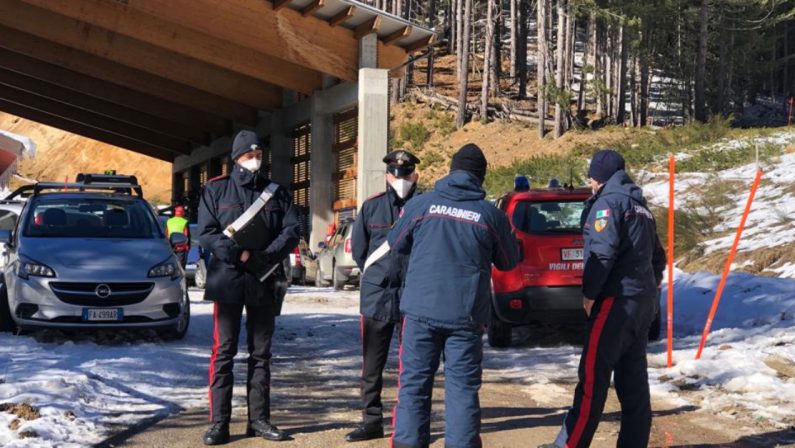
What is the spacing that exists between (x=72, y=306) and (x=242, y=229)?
4354 mm

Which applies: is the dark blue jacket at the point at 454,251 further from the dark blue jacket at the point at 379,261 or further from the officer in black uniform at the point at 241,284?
the officer in black uniform at the point at 241,284

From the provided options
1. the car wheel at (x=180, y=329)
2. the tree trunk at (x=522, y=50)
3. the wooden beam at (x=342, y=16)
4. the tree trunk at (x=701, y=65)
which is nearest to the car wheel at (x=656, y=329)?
the car wheel at (x=180, y=329)

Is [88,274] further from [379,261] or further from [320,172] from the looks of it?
[320,172]

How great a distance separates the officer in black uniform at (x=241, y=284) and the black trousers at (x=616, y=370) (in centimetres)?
205

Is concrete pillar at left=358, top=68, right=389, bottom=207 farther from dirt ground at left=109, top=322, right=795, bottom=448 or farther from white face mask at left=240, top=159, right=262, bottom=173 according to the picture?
white face mask at left=240, top=159, right=262, bottom=173

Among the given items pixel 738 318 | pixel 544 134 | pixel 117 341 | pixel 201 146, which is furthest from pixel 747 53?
pixel 117 341

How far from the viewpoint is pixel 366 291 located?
710cm

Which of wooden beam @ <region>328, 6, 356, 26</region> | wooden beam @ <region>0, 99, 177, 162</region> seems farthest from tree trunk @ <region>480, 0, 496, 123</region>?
wooden beam @ <region>328, 6, 356, 26</region>

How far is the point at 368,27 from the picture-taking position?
75.0 ft

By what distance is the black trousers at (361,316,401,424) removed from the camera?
6977 mm

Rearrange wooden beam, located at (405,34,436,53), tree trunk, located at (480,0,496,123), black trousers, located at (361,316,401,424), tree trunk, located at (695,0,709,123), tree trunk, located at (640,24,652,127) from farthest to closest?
1. tree trunk, located at (640,24,652,127)
2. tree trunk, located at (480,0,496,123)
3. tree trunk, located at (695,0,709,123)
4. wooden beam, located at (405,34,436,53)
5. black trousers, located at (361,316,401,424)

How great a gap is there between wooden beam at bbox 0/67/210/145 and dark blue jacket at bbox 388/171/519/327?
94.8 feet

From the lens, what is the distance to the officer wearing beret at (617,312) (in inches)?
233

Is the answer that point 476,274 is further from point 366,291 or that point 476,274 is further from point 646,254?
point 366,291
